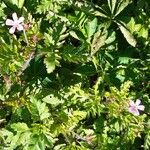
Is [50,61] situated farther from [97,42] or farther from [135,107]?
[135,107]

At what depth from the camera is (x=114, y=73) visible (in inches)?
111

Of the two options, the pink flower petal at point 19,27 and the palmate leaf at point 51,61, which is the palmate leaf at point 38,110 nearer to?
the palmate leaf at point 51,61

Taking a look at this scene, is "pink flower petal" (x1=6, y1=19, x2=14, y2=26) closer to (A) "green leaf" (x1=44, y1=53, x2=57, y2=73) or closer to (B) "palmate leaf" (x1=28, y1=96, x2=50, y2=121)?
(A) "green leaf" (x1=44, y1=53, x2=57, y2=73)

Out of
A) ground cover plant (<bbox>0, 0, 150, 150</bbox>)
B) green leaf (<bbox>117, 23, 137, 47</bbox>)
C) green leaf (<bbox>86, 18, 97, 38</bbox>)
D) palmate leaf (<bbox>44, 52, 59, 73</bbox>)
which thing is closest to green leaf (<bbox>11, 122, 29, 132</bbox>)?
ground cover plant (<bbox>0, 0, 150, 150</bbox>)

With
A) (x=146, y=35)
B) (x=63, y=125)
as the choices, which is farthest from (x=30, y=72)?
(x=146, y=35)

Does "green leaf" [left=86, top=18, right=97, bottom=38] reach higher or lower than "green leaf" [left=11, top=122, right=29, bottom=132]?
higher

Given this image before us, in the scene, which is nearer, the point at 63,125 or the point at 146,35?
the point at 63,125

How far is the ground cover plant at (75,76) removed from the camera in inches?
101

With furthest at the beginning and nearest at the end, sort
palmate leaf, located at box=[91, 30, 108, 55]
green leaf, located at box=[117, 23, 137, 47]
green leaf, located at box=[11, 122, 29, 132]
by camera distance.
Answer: green leaf, located at box=[117, 23, 137, 47] < palmate leaf, located at box=[91, 30, 108, 55] < green leaf, located at box=[11, 122, 29, 132]

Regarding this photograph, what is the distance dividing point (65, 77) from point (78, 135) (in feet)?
1.33

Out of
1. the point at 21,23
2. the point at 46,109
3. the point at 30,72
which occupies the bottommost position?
the point at 46,109

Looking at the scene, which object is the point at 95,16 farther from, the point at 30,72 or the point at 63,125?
the point at 63,125

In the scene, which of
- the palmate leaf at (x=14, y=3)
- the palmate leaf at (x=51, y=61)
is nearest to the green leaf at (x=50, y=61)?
the palmate leaf at (x=51, y=61)

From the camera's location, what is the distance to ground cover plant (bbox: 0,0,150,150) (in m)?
2.56
